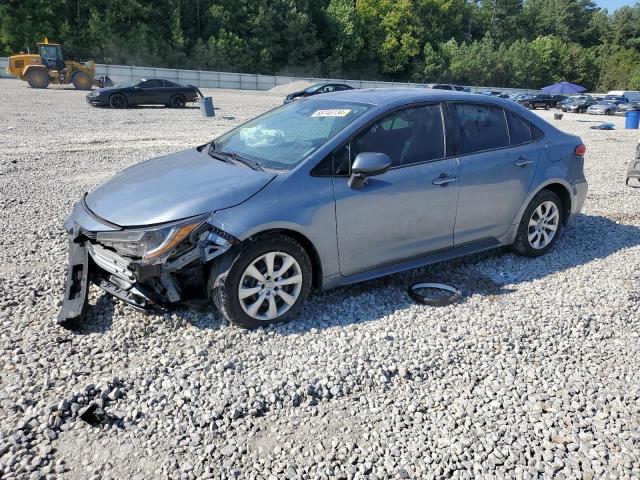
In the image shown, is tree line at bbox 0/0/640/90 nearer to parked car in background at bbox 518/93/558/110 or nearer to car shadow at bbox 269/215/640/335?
parked car in background at bbox 518/93/558/110

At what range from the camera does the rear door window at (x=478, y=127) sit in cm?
482

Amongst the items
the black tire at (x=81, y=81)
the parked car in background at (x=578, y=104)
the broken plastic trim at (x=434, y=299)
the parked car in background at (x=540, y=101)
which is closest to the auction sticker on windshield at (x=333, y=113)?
the broken plastic trim at (x=434, y=299)

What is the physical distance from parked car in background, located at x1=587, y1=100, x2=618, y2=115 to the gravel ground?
1414 inches

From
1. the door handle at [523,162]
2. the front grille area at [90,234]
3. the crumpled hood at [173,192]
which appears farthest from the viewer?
the door handle at [523,162]

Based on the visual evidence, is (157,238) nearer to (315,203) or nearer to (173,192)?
(173,192)

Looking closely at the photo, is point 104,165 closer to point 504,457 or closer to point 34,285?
point 34,285

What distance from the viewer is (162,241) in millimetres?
3512

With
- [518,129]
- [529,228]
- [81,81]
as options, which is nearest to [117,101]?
[81,81]

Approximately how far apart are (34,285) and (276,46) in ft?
203

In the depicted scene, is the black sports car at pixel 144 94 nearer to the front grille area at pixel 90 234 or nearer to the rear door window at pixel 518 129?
the front grille area at pixel 90 234

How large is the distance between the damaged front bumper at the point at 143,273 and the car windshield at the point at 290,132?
89cm

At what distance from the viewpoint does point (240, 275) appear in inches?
145

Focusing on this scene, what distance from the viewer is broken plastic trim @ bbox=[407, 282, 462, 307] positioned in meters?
4.40

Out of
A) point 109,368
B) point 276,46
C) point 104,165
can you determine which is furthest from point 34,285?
point 276,46
